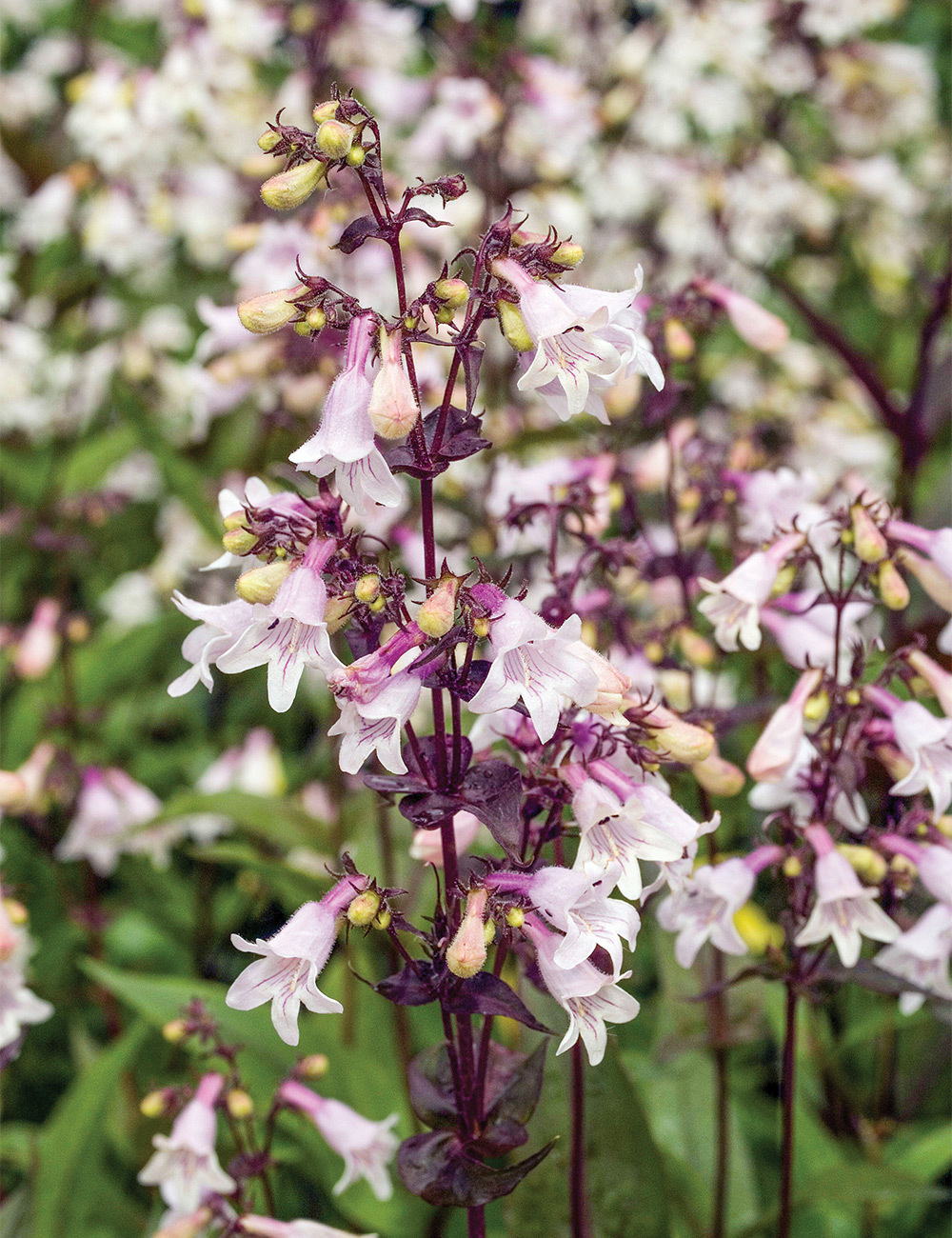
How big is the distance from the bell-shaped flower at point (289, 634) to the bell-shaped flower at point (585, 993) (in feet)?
1.33

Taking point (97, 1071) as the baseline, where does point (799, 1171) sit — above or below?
below

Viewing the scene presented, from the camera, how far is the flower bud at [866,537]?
1771 mm

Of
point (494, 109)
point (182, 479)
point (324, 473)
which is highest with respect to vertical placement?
point (324, 473)

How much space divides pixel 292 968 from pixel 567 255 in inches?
35.4

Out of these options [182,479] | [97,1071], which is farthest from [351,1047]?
[182,479]

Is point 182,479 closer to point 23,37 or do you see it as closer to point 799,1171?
point 799,1171

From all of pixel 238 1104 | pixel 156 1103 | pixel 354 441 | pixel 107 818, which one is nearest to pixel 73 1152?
pixel 156 1103

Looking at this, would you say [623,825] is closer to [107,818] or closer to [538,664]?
[538,664]

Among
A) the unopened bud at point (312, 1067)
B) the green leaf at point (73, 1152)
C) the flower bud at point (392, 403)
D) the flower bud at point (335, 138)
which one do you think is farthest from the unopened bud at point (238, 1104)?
the flower bud at point (335, 138)

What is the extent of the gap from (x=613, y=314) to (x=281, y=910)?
2.55 m

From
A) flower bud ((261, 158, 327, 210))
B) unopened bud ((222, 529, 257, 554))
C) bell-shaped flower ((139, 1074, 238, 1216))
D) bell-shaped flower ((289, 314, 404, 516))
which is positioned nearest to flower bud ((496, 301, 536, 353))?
bell-shaped flower ((289, 314, 404, 516))

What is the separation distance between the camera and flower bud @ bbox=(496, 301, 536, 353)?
4.70ft

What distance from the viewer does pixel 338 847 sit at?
10.2ft

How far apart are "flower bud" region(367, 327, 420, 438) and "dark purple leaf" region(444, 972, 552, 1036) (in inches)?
25.9
